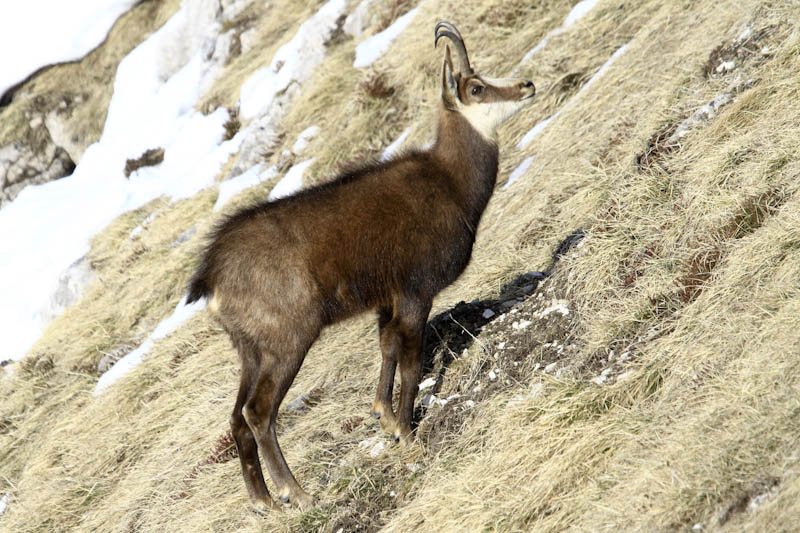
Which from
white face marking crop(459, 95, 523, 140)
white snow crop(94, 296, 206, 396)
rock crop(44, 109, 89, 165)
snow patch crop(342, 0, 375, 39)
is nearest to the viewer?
white face marking crop(459, 95, 523, 140)

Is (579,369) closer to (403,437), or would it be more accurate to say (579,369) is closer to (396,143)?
(403,437)

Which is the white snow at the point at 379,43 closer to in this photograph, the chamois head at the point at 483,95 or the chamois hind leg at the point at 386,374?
the chamois head at the point at 483,95

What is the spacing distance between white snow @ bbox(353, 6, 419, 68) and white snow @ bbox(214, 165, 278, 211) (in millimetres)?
2343

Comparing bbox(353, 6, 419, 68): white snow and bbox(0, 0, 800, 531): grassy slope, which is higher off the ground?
bbox(353, 6, 419, 68): white snow

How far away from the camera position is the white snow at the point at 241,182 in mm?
12828

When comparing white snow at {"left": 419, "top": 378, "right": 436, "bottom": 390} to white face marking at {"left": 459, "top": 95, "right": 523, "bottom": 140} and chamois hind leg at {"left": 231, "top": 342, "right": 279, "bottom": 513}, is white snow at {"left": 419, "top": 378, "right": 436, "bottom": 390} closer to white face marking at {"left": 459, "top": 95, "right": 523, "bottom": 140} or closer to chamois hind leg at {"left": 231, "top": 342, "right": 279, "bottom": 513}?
chamois hind leg at {"left": 231, "top": 342, "right": 279, "bottom": 513}

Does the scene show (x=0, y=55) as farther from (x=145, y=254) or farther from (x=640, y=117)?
(x=640, y=117)

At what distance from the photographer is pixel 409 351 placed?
559 centimetres

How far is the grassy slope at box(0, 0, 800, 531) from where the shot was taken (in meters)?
3.93

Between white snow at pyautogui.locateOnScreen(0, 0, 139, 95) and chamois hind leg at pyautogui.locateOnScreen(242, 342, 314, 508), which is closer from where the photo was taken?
chamois hind leg at pyautogui.locateOnScreen(242, 342, 314, 508)

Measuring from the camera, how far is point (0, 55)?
77.0 ft

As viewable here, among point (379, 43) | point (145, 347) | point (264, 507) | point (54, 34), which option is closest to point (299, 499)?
point (264, 507)

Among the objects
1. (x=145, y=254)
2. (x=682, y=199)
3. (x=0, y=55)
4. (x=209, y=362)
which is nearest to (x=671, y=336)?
(x=682, y=199)

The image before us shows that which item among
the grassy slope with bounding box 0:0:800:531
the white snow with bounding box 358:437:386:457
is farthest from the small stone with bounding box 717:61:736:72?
the white snow with bounding box 358:437:386:457
